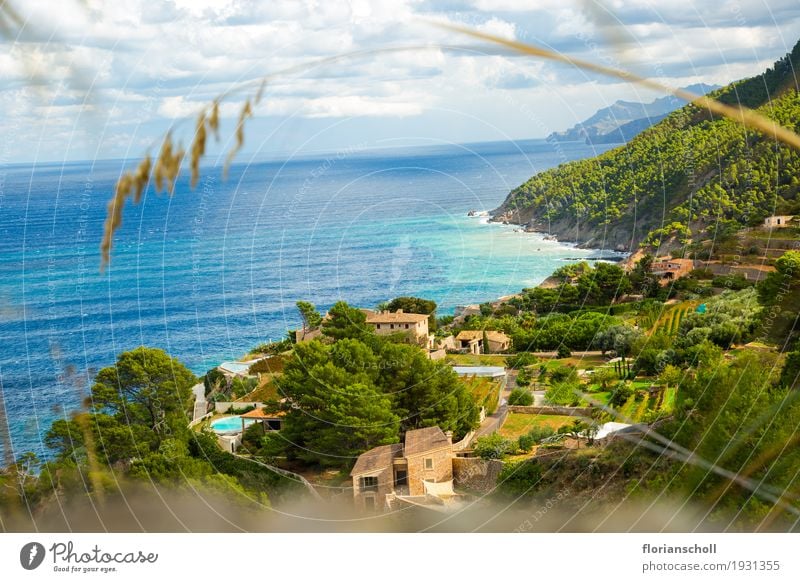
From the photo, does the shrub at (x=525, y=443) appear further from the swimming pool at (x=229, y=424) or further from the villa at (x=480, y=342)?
the villa at (x=480, y=342)

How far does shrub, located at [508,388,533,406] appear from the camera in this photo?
12336 millimetres

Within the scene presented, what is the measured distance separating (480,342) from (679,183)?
16144mm

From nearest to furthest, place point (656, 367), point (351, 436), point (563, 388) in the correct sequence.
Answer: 1. point (351, 436)
2. point (656, 367)
3. point (563, 388)

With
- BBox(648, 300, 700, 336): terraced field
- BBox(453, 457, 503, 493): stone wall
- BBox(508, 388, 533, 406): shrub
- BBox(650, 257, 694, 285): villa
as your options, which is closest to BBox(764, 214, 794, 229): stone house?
BBox(650, 257, 694, 285): villa

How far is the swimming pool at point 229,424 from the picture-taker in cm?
1121

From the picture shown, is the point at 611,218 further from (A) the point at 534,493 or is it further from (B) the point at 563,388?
(A) the point at 534,493

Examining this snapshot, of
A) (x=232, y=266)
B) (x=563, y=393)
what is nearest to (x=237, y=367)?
(x=563, y=393)

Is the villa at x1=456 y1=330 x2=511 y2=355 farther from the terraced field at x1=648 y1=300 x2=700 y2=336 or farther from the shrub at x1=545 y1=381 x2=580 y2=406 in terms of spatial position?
the shrub at x1=545 y1=381 x2=580 y2=406

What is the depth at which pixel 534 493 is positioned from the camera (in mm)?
7910

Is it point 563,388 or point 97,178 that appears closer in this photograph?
point 563,388

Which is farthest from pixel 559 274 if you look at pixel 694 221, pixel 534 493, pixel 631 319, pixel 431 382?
pixel 534 493

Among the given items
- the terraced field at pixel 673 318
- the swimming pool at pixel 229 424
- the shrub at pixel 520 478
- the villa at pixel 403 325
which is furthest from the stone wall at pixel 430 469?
the terraced field at pixel 673 318

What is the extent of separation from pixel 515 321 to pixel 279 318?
664cm
